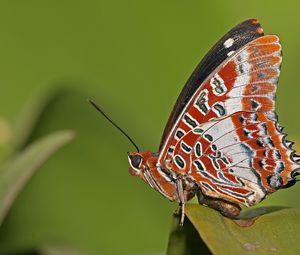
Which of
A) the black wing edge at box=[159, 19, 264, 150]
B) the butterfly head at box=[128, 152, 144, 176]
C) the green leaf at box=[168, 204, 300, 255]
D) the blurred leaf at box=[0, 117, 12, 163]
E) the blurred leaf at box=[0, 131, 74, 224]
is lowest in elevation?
the green leaf at box=[168, 204, 300, 255]

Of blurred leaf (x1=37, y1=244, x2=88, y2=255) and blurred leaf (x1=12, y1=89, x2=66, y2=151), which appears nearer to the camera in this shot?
blurred leaf (x1=37, y1=244, x2=88, y2=255)

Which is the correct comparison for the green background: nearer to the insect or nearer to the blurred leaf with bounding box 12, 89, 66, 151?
the blurred leaf with bounding box 12, 89, 66, 151

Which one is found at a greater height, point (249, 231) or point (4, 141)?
point (4, 141)

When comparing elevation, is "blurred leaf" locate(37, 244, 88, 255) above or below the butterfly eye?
below

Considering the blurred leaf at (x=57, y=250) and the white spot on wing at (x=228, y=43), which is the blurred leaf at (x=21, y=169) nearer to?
the blurred leaf at (x=57, y=250)

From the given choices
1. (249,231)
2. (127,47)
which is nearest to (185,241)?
(249,231)

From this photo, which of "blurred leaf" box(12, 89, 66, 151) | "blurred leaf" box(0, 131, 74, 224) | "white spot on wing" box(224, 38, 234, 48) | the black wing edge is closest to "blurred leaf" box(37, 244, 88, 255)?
"blurred leaf" box(0, 131, 74, 224)

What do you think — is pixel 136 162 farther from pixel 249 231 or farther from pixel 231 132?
pixel 249 231

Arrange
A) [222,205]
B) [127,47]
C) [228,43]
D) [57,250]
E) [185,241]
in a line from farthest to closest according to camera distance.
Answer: [127,47] < [57,250] < [228,43] < [222,205] < [185,241]
